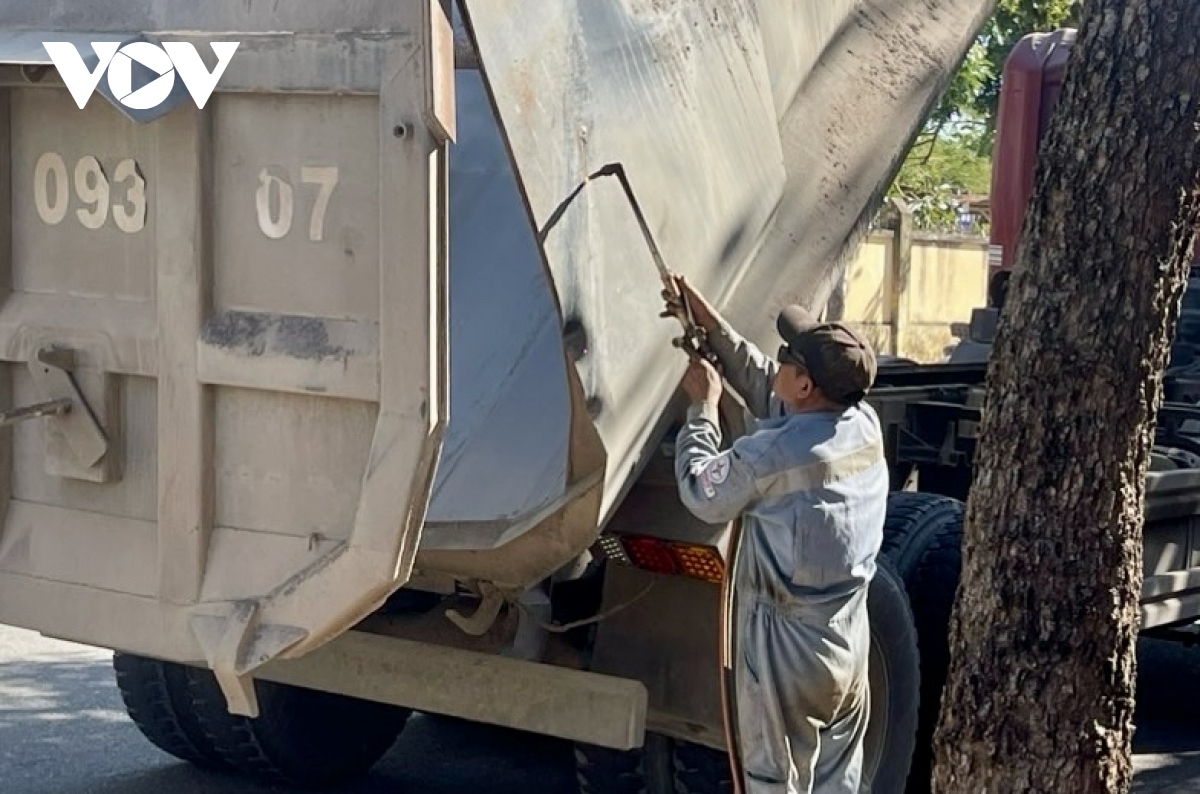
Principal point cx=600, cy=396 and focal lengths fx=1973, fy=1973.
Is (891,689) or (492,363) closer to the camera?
(492,363)

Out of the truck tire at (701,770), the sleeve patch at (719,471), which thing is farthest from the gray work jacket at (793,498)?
the truck tire at (701,770)

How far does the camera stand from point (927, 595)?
5652 millimetres

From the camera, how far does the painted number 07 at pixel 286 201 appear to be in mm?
3934

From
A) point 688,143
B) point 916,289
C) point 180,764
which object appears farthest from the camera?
point 916,289

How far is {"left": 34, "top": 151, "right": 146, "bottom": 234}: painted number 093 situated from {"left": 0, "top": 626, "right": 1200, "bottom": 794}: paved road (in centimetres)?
267

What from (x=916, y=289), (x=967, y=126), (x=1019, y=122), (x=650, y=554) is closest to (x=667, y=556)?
(x=650, y=554)

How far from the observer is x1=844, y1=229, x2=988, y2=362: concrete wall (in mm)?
15914

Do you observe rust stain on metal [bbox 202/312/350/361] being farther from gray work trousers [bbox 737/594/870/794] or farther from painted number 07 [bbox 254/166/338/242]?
gray work trousers [bbox 737/594/870/794]

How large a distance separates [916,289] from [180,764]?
11227 mm

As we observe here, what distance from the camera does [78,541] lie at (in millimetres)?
4367

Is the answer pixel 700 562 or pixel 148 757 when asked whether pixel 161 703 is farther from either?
pixel 700 562

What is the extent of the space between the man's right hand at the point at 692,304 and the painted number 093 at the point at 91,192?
1.17 metres

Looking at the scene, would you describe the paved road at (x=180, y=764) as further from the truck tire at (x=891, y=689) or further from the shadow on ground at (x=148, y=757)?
the truck tire at (x=891, y=689)

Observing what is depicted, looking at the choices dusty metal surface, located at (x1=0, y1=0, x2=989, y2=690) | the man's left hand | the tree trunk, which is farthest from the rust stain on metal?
the tree trunk
